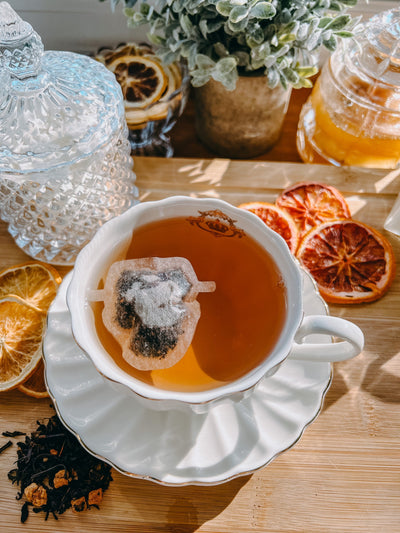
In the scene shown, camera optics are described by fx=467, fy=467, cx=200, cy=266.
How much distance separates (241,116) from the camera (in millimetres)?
1187

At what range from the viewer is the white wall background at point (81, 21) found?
1.30 m

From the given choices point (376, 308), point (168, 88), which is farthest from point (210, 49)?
point (376, 308)

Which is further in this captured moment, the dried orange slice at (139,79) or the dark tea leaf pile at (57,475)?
the dried orange slice at (139,79)

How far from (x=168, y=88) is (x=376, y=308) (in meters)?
0.74

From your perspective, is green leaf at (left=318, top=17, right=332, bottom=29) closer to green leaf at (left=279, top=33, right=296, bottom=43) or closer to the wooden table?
green leaf at (left=279, top=33, right=296, bottom=43)

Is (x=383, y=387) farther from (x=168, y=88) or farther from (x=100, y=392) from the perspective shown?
(x=168, y=88)

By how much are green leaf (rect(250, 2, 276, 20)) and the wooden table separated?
24.0 inches

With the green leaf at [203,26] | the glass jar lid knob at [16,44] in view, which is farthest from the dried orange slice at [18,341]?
the green leaf at [203,26]

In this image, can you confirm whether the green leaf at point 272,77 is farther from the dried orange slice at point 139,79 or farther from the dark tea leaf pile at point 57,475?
the dark tea leaf pile at point 57,475

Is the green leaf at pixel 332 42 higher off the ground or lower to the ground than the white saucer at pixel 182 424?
higher

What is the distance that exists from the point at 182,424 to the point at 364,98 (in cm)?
88

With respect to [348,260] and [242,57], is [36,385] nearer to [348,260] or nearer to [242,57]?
[348,260]

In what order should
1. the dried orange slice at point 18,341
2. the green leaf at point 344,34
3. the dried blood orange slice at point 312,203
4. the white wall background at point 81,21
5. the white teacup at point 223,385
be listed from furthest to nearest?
the white wall background at point 81,21
the dried blood orange slice at point 312,203
the green leaf at point 344,34
the dried orange slice at point 18,341
the white teacup at point 223,385

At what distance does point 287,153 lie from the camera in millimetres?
1355
